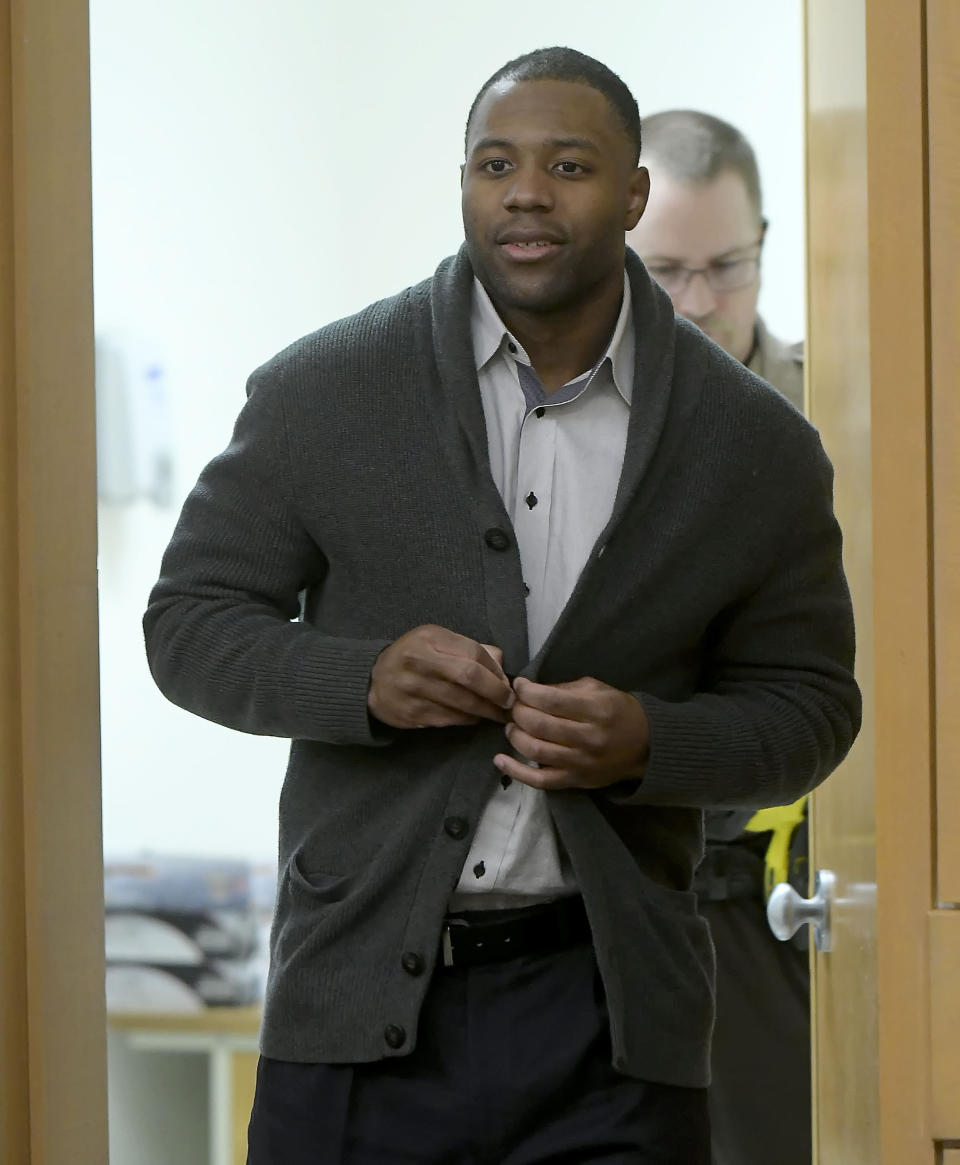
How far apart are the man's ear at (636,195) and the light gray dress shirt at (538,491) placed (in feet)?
0.26

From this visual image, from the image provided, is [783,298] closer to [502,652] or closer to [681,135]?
[681,135]

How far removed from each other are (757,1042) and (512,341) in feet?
4.20

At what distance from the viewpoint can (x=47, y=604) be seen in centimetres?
122

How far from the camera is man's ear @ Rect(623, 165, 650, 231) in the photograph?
1.36m

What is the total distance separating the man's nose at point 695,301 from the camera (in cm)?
236

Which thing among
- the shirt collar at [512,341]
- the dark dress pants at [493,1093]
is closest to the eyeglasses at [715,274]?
the shirt collar at [512,341]

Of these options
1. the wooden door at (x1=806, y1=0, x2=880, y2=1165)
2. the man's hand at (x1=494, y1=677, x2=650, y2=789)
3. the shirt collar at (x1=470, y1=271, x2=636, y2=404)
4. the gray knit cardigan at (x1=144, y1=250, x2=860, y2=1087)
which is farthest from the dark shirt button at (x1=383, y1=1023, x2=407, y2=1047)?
the shirt collar at (x1=470, y1=271, x2=636, y2=404)

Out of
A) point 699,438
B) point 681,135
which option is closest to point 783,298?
point 681,135

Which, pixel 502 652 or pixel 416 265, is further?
pixel 416 265

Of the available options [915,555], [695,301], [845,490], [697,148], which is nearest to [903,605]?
[915,555]

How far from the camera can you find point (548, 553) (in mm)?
1352

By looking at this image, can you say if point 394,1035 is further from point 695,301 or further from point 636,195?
point 695,301

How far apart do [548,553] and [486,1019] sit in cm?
37

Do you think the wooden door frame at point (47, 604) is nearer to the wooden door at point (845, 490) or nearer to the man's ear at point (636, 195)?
the man's ear at point (636, 195)
